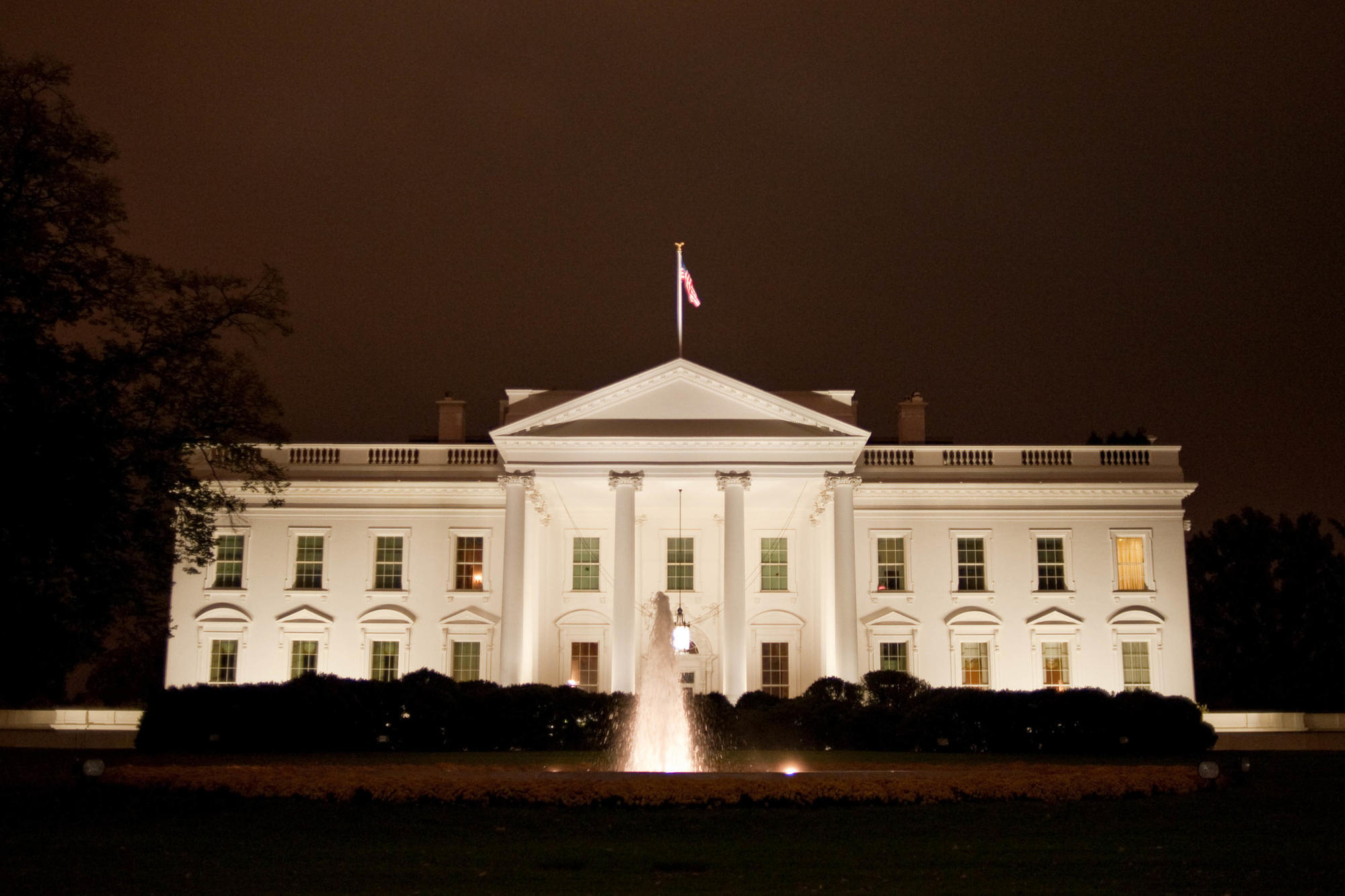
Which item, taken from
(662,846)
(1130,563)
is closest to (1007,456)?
(1130,563)

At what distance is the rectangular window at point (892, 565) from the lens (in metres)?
40.1

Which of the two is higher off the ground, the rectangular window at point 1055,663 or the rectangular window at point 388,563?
the rectangular window at point 388,563

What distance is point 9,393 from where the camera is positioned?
62.4ft

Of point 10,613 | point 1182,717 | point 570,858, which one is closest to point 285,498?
point 10,613

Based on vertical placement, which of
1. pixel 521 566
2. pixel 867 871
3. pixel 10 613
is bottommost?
pixel 867 871

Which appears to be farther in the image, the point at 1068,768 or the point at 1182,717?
the point at 1182,717

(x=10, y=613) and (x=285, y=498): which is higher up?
(x=285, y=498)

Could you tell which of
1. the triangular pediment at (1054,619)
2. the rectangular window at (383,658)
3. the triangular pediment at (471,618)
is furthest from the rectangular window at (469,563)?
the triangular pediment at (1054,619)

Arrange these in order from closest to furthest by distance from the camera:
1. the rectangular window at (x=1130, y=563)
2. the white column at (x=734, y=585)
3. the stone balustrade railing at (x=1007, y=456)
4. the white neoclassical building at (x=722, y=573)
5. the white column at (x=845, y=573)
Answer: the white column at (x=734, y=585)
the white column at (x=845, y=573)
the white neoclassical building at (x=722, y=573)
the rectangular window at (x=1130, y=563)
the stone balustrade railing at (x=1007, y=456)

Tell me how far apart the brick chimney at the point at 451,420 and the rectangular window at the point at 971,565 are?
1658 centimetres

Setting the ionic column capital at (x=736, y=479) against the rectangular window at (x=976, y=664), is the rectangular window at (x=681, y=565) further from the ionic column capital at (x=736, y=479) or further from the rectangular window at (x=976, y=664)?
the rectangular window at (x=976, y=664)

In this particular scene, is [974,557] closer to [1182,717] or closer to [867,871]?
[1182,717]

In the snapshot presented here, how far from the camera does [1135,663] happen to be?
3938cm

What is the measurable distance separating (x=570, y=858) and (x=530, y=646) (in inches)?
883
